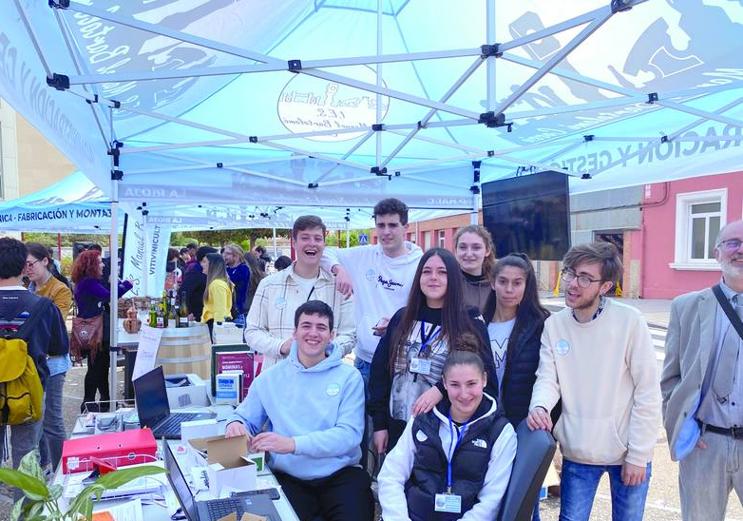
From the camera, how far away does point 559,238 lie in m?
4.46

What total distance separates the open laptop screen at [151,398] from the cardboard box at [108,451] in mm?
203

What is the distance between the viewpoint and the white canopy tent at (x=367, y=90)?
9.52ft

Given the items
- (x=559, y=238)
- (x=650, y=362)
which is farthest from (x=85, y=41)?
(x=559, y=238)

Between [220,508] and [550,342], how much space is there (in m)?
1.42

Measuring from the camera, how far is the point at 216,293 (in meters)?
5.63

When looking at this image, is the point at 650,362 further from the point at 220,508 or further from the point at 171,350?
the point at 171,350

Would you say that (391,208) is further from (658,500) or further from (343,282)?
(658,500)

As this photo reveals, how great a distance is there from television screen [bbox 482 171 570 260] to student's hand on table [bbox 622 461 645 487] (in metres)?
2.44

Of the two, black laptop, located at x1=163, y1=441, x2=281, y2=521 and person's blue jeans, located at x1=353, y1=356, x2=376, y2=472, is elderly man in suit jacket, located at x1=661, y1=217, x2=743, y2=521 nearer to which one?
person's blue jeans, located at x1=353, y1=356, x2=376, y2=472

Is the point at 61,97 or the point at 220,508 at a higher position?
the point at 61,97

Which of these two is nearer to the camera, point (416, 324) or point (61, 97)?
point (416, 324)

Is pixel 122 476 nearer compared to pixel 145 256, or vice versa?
pixel 122 476

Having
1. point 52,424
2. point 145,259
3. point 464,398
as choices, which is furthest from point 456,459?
point 145,259

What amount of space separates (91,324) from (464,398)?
3.96 m
